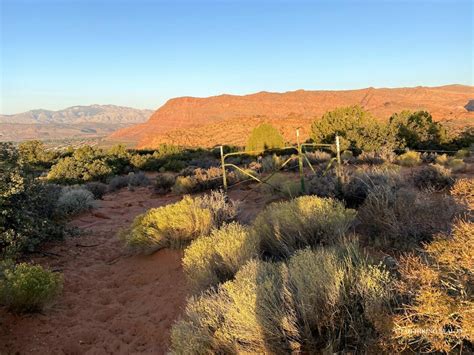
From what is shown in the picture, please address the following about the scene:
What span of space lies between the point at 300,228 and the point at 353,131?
17.0m

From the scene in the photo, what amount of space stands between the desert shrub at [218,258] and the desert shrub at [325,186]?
3.05 m

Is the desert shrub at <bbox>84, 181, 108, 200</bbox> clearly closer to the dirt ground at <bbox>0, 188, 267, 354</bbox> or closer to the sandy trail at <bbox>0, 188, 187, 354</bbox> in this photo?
the dirt ground at <bbox>0, 188, 267, 354</bbox>

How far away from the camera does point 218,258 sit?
4.70 m

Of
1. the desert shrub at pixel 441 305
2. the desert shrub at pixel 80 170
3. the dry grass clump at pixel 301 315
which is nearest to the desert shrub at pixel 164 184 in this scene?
the desert shrub at pixel 80 170

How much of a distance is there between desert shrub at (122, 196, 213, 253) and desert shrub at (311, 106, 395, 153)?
43.2 ft

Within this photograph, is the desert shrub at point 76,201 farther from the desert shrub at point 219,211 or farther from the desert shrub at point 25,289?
the desert shrub at point 25,289

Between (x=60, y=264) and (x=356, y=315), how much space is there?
5.62 metres

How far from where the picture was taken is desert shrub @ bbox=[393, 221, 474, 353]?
211 centimetres

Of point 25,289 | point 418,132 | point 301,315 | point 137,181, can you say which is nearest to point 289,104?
point 418,132

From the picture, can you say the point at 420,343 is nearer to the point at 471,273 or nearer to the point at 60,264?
the point at 471,273

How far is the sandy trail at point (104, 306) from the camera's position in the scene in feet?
13.4

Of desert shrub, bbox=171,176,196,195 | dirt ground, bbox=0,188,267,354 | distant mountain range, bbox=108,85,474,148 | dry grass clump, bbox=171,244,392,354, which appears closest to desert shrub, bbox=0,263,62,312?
dirt ground, bbox=0,188,267,354

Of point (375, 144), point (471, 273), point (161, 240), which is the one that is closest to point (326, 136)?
point (375, 144)

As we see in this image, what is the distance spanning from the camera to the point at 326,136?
24594mm
